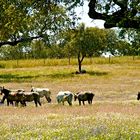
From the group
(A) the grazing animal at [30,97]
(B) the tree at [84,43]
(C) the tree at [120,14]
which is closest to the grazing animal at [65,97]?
(A) the grazing animal at [30,97]

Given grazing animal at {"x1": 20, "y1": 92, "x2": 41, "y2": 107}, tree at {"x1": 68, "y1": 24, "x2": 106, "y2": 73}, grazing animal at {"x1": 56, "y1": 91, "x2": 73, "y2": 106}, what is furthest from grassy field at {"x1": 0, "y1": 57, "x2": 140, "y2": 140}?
tree at {"x1": 68, "y1": 24, "x2": 106, "y2": 73}

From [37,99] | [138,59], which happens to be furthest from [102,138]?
[138,59]

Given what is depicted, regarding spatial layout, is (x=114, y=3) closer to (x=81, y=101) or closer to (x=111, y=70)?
(x=81, y=101)

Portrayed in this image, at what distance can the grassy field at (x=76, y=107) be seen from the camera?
15.6 metres

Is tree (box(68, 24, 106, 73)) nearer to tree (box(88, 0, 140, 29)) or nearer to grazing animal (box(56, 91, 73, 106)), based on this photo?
grazing animal (box(56, 91, 73, 106))

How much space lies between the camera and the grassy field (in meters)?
15.6

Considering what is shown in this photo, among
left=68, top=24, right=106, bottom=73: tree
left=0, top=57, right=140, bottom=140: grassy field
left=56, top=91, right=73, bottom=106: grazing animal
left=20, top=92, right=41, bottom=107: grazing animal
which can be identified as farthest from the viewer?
left=68, top=24, right=106, bottom=73: tree

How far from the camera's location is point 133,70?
102 m

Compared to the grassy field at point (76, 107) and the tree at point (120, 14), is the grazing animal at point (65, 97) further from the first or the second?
the tree at point (120, 14)

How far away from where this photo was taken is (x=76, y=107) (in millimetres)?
33125

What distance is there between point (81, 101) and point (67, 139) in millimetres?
29276

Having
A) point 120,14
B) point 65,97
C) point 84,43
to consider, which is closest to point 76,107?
point 65,97

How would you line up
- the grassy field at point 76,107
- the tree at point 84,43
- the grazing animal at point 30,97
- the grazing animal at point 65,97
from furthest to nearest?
the tree at point 84,43, the grazing animal at point 65,97, the grazing animal at point 30,97, the grassy field at point 76,107

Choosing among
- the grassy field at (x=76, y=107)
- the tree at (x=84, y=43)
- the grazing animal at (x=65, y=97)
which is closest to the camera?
the grassy field at (x=76, y=107)
